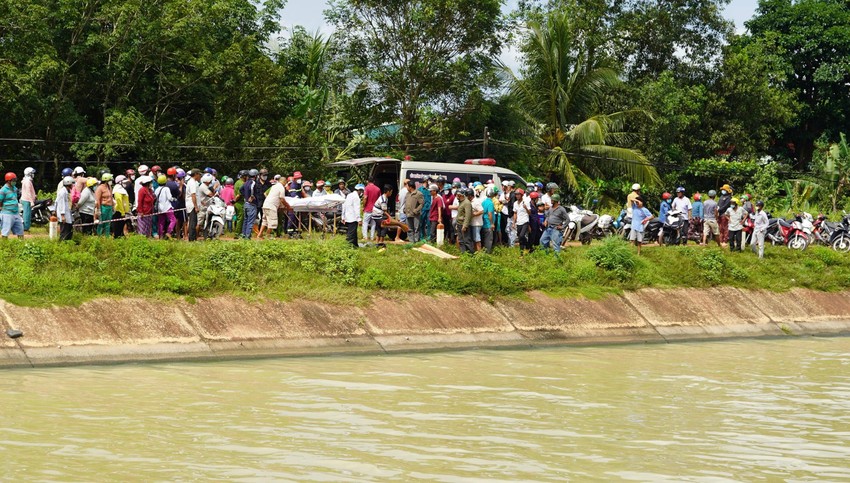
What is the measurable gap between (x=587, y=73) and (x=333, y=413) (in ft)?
94.2

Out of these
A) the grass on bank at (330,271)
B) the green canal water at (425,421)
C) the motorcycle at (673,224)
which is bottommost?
the green canal water at (425,421)

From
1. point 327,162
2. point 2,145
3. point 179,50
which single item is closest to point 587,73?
point 327,162

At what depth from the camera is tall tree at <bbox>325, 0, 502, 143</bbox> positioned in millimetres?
37000

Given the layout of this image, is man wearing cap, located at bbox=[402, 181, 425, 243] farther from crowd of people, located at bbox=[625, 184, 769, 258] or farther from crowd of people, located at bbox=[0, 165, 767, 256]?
crowd of people, located at bbox=[625, 184, 769, 258]

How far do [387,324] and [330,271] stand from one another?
6.58ft

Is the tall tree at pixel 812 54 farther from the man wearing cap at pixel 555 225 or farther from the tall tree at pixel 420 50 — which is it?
the man wearing cap at pixel 555 225

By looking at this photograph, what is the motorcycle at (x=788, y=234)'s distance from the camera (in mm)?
32594

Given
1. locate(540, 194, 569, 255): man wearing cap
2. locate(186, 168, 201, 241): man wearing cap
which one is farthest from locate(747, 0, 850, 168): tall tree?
locate(186, 168, 201, 241): man wearing cap

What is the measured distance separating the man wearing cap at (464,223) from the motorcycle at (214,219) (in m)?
5.26

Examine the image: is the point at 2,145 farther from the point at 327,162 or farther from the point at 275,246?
the point at 275,246

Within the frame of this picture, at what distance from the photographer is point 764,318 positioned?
26.3 m

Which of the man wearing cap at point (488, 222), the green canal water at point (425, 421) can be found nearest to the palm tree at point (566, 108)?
the man wearing cap at point (488, 222)

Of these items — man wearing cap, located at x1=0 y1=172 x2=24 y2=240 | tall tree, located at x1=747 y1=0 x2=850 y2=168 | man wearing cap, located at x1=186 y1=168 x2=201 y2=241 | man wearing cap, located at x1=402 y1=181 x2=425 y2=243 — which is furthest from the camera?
tall tree, located at x1=747 y1=0 x2=850 y2=168

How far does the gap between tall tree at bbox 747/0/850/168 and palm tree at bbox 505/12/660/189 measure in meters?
14.1
